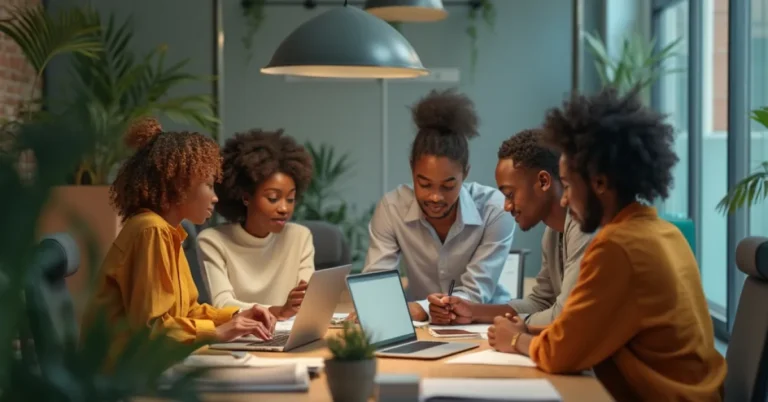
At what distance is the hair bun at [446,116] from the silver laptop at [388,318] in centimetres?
95

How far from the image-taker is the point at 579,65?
5.21 metres

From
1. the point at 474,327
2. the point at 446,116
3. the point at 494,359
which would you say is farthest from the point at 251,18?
the point at 494,359

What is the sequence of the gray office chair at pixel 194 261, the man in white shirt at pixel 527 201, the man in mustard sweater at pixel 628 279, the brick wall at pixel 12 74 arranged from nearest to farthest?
the man in mustard sweater at pixel 628 279, the man in white shirt at pixel 527 201, the gray office chair at pixel 194 261, the brick wall at pixel 12 74

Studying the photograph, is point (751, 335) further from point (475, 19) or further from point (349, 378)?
point (475, 19)

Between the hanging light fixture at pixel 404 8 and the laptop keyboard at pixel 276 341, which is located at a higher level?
the hanging light fixture at pixel 404 8

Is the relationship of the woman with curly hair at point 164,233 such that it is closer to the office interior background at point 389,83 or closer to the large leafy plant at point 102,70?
the large leafy plant at point 102,70

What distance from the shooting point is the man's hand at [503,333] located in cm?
244

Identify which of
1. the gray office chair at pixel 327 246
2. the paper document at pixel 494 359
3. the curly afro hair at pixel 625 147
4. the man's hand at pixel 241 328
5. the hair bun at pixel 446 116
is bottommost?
the paper document at pixel 494 359

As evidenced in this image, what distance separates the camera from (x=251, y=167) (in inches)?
135

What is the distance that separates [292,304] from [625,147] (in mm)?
1202

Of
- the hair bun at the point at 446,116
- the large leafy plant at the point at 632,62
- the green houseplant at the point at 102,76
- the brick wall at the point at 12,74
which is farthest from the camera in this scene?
the large leafy plant at the point at 632,62

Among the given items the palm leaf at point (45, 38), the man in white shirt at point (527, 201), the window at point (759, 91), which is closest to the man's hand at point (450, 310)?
the man in white shirt at point (527, 201)

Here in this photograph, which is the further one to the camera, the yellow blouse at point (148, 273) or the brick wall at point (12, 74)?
the brick wall at point (12, 74)

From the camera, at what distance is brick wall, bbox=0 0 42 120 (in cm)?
619
